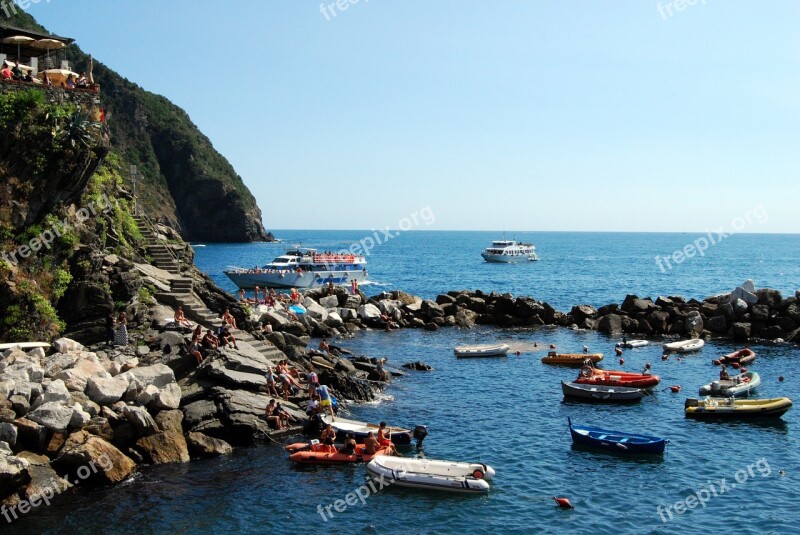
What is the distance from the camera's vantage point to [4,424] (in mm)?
22969

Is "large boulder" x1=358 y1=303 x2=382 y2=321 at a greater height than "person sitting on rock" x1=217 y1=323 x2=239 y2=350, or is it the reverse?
"person sitting on rock" x1=217 y1=323 x2=239 y2=350

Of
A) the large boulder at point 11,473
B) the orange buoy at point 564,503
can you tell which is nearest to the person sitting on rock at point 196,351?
the large boulder at point 11,473

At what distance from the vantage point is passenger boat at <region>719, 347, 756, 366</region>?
153ft

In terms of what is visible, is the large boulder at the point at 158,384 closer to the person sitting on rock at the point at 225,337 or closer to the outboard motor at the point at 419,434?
the person sitting on rock at the point at 225,337

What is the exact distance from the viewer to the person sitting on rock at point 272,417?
2958cm

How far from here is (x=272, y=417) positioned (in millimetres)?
29672

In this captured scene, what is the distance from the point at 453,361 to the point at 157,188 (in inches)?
6334

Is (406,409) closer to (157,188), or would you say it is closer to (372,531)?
(372,531)

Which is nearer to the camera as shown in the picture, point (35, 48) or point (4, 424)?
point (4, 424)

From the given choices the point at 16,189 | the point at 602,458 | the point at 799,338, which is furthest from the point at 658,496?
the point at 799,338

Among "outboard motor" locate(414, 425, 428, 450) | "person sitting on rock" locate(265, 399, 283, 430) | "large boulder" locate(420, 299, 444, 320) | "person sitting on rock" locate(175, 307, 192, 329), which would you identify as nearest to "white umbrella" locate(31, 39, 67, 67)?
"person sitting on rock" locate(175, 307, 192, 329)

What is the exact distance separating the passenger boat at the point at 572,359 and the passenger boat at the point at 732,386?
8.29 meters

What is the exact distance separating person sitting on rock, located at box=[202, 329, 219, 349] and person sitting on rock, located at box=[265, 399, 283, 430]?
13.7ft

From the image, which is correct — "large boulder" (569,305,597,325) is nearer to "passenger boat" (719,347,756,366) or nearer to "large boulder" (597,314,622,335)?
"large boulder" (597,314,622,335)
